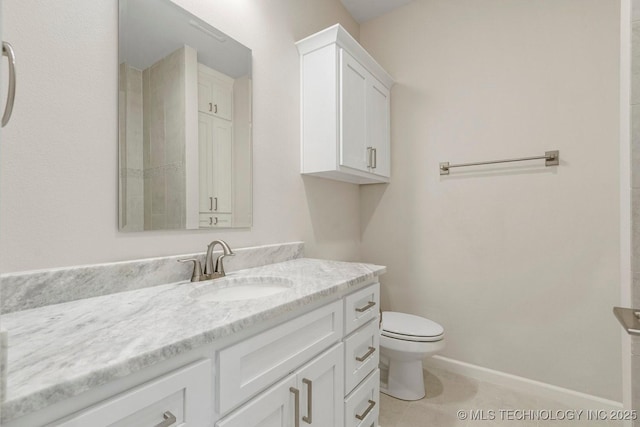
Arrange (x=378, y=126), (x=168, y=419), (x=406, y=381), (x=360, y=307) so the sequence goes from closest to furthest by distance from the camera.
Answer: (x=168, y=419)
(x=360, y=307)
(x=406, y=381)
(x=378, y=126)

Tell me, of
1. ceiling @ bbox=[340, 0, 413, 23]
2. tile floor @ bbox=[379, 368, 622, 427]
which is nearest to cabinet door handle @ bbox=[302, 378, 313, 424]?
tile floor @ bbox=[379, 368, 622, 427]

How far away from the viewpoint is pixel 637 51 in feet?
3.23

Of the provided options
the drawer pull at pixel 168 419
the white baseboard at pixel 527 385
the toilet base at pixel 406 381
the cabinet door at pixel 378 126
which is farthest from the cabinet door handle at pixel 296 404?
the white baseboard at pixel 527 385

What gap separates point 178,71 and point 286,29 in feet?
2.71

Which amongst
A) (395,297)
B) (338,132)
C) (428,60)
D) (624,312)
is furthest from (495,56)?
(395,297)

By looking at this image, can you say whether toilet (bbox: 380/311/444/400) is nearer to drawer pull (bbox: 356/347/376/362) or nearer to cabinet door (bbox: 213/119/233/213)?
drawer pull (bbox: 356/347/376/362)

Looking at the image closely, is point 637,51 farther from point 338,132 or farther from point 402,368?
point 402,368

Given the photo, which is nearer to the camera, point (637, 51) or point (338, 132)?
point (637, 51)

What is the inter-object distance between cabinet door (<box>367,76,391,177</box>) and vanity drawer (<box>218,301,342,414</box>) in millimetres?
1260

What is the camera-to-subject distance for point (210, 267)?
120 centimetres

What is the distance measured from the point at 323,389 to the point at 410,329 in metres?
0.94

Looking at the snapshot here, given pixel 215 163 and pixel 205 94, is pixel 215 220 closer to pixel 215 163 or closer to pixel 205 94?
pixel 215 163

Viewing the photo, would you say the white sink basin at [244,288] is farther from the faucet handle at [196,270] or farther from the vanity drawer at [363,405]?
the vanity drawer at [363,405]

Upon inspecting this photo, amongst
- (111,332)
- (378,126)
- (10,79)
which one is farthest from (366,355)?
(378,126)
